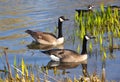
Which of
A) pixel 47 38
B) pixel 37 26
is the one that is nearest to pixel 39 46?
pixel 47 38

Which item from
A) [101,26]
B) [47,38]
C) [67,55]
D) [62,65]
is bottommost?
[62,65]

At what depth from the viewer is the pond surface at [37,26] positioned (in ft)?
42.3

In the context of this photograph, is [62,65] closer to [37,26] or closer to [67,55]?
[67,55]

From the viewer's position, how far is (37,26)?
63.8ft

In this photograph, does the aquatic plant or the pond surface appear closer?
the pond surface

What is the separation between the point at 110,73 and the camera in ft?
38.9

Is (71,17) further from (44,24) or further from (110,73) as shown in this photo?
(110,73)

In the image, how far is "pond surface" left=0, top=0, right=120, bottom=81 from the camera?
12.9 meters

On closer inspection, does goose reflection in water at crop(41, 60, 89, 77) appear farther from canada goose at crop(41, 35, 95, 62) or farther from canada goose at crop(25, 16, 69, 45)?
canada goose at crop(25, 16, 69, 45)

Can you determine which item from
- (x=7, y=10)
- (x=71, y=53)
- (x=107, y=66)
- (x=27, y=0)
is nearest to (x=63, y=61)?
(x=71, y=53)

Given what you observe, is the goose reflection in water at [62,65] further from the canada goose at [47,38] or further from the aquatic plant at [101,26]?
the canada goose at [47,38]

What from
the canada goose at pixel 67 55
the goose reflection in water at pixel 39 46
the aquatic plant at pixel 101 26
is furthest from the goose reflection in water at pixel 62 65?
the goose reflection in water at pixel 39 46

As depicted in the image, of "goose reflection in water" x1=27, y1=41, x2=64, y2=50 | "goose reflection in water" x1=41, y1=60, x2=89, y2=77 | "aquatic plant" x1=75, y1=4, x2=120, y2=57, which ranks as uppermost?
"aquatic plant" x1=75, y1=4, x2=120, y2=57

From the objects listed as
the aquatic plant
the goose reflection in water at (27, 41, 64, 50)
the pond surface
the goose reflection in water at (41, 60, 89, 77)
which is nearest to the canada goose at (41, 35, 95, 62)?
the goose reflection in water at (41, 60, 89, 77)
